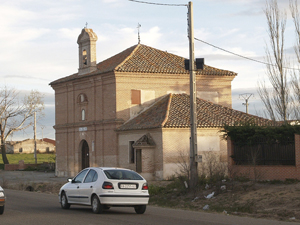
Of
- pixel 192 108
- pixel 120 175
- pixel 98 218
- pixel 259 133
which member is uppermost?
pixel 192 108

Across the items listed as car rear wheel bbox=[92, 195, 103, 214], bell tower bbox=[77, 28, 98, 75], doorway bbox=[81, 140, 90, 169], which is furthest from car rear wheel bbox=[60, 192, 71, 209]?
bell tower bbox=[77, 28, 98, 75]

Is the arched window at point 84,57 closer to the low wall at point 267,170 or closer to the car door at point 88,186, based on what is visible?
the low wall at point 267,170

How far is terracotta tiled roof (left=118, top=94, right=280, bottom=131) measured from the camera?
3578 centimetres

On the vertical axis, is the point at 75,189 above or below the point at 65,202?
above

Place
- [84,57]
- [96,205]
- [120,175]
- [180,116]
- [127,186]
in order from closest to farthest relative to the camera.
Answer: [127,186], [96,205], [120,175], [180,116], [84,57]

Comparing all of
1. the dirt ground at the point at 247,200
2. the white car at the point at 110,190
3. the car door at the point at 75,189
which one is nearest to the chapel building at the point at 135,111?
the dirt ground at the point at 247,200

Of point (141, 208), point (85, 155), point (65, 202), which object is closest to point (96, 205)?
point (141, 208)

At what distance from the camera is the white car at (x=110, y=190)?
1545 centimetres

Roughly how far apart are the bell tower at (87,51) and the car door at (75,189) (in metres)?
26.5

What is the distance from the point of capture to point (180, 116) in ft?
120

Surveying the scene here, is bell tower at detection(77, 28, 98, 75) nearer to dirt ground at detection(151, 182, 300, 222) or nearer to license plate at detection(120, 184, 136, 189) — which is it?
dirt ground at detection(151, 182, 300, 222)

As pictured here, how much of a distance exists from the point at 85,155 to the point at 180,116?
11.3 metres

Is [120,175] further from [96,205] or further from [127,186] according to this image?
[96,205]

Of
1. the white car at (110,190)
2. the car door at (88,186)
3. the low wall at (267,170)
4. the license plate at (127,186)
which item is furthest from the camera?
the low wall at (267,170)
